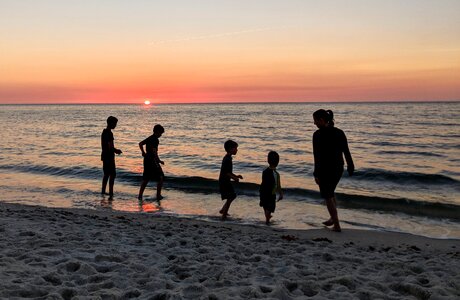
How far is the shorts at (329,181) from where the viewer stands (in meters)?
6.97

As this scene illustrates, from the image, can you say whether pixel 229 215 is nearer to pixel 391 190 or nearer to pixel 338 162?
pixel 338 162

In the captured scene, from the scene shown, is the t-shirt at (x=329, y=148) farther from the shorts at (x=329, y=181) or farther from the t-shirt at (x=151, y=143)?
the t-shirt at (x=151, y=143)

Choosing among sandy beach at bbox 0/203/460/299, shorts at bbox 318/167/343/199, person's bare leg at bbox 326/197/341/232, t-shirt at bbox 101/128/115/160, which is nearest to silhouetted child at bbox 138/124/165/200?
t-shirt at bbox 101/128/115/160

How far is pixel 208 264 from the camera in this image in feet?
15.6

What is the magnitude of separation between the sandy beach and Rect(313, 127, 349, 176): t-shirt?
1219mm

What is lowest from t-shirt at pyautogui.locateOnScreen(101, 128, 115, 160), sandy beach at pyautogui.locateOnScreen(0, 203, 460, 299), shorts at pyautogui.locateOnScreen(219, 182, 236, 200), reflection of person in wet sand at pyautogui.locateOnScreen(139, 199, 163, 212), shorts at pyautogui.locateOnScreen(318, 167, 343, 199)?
reflection of person in wet sand at pyautogui.locateOnScreen(139, 199, 163, 212)

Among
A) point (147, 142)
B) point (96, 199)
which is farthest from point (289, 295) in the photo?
point (96, 199)

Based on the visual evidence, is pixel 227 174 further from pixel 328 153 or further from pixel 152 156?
pixel 152 156

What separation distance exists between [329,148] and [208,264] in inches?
125

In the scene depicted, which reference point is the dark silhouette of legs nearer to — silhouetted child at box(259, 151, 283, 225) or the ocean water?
the ocean water

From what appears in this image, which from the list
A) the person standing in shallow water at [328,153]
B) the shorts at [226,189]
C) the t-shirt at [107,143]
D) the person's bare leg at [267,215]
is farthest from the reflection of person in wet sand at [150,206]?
the person standing in shallow water at [328,153]

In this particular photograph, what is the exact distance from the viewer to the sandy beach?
3916 millimetres

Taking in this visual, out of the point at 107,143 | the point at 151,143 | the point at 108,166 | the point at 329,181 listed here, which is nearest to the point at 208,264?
the point at 329,181

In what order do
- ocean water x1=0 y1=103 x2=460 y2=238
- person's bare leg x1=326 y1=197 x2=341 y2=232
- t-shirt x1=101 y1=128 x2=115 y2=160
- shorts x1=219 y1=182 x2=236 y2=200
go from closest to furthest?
person's bare leg x1=326 y1=197 x2=341 y2=232 < shorts x1=219 y1=182 x2=236 y2=200 < ocean water x1=0 y1=103 x2=460 y2=238 < t-shirt x1=101 y1=128 x2=115 y2=160
